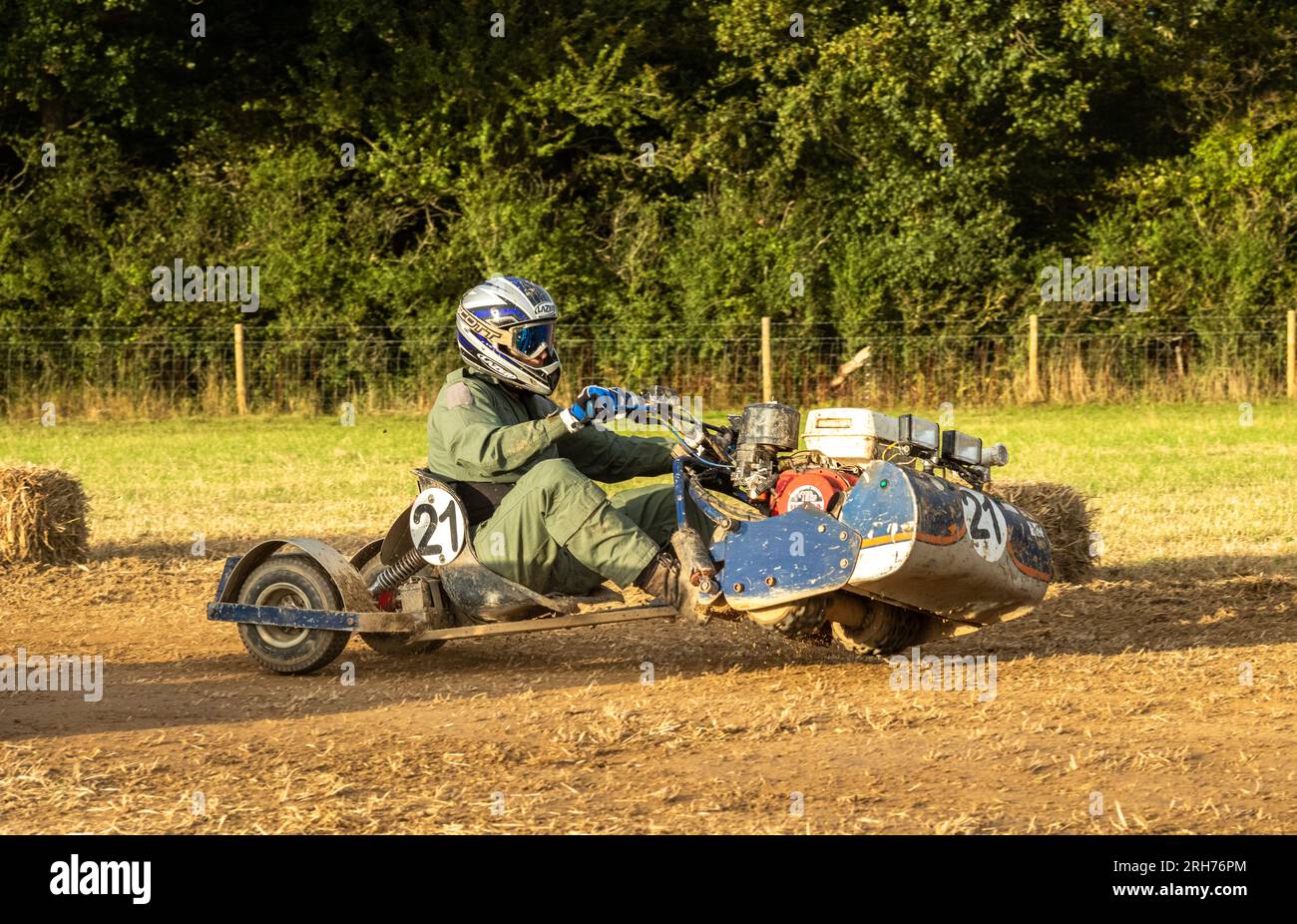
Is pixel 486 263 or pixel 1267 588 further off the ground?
pixel 486 263

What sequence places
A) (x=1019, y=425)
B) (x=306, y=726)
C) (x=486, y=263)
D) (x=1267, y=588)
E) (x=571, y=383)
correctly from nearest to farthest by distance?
(x=306, y=726) → (x=1267, y=588) → (x=1019, y=425) → (x=571, y=383) → (x=486, y=263)

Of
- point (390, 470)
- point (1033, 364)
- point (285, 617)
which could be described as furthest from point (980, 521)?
point (1033, 364)

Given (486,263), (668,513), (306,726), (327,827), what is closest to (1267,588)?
(668,513)

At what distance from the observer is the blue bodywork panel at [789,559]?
271 inches

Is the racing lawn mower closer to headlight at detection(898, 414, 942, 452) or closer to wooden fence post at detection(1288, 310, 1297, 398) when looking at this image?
headlight at detection(898, 414, 942, 452)

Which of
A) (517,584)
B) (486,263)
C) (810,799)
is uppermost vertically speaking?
(486,263)

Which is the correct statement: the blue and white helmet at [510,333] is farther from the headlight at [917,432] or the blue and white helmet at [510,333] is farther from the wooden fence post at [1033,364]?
the wooden fence post at [1033,364]

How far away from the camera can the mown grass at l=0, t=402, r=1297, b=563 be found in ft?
42.5

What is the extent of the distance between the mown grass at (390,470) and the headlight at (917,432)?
4.39 metres

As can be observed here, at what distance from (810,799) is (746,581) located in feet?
5.21

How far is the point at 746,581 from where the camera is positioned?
276 inches

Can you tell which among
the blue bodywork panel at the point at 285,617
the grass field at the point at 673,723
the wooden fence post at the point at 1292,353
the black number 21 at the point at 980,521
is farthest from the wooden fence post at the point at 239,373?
the black number 21 at the point at 980,521

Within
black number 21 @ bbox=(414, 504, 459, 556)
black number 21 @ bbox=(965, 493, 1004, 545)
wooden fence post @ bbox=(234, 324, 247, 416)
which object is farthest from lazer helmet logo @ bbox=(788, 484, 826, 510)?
wooden fence post @ bbox=(234, 324, 247, 416)

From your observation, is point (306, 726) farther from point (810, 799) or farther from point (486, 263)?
point (486, 263)
